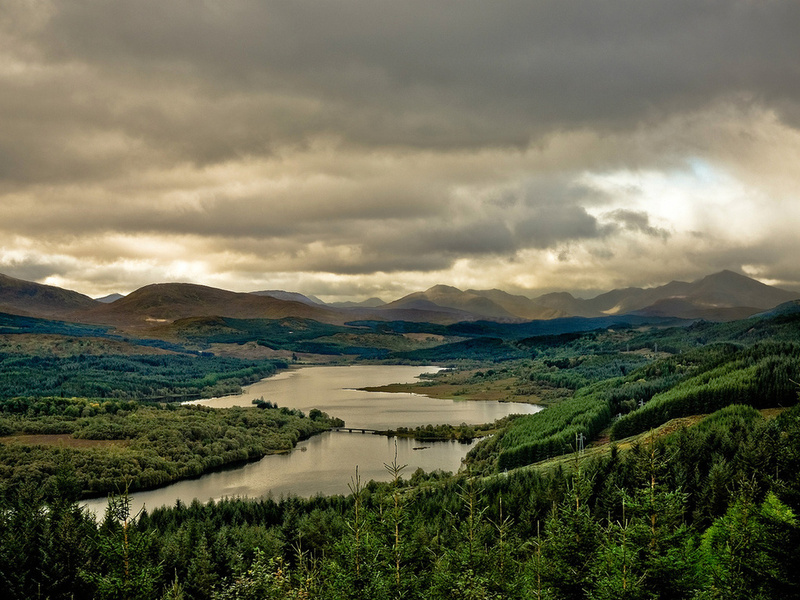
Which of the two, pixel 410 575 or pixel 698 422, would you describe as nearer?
pixel 410 575

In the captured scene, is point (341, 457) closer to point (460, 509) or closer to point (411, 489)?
point (411, 489)

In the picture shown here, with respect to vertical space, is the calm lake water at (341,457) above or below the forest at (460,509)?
below

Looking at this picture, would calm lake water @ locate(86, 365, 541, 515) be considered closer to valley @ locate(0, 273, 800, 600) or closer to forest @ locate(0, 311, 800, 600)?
valley @ locate(0, 273, 800, 600)

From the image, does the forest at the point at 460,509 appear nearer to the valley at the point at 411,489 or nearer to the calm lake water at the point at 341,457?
the valley at the point at 411,489

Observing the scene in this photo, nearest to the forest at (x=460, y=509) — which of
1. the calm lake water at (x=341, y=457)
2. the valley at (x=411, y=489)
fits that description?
the valley at (x=411, y=489)

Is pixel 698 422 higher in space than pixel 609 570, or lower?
lower

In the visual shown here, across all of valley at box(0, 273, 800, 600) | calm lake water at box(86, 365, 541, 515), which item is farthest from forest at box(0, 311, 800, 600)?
calm lake water at box(86, 365, 541, 515)

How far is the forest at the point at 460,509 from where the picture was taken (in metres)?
21.9

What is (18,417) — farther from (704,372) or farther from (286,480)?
(704,372)

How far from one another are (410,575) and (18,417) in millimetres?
110919

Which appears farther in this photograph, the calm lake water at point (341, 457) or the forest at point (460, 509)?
the calm lake water at point (341, 457)

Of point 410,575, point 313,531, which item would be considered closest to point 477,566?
point 410,575

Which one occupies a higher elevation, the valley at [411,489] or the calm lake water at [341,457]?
the valley at [411,489]

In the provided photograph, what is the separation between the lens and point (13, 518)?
40562mm
